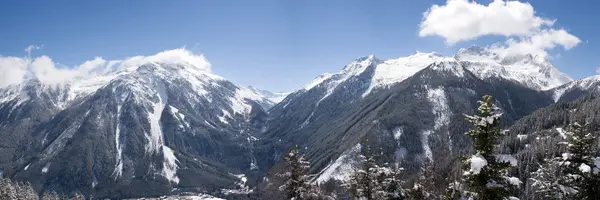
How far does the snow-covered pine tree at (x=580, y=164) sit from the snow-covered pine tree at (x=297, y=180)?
66.4 feet

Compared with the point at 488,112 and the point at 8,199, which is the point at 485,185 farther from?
the point at 8,199

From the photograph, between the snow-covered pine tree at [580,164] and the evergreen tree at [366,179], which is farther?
the evergreen tree at [366,179]

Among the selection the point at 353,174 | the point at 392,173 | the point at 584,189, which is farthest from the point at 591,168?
the point at 353,174

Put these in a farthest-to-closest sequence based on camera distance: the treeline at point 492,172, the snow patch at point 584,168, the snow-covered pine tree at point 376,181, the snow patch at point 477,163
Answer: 1. the snow-covered pine tree at point 376,181
2. the snow patch at point 584,168
3. the treeline at point 492,172
4. the snow patch at point 477,163

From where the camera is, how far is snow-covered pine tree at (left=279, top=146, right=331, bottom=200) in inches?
1751

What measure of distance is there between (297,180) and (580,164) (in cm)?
2285

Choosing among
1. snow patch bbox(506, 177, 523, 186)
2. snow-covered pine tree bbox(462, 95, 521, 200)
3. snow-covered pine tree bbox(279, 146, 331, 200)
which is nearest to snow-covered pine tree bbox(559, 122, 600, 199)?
snow-covered pine tree bbox(462, 95, 521, 200)

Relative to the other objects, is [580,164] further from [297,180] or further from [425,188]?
[297,180]

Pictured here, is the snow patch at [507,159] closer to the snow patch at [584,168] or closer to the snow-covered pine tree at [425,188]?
the snow patch at [584,168]

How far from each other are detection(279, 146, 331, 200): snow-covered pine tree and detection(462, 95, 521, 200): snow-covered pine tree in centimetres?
1793

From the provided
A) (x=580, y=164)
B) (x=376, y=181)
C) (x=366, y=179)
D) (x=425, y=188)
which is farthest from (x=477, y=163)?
(x=366, y=179)

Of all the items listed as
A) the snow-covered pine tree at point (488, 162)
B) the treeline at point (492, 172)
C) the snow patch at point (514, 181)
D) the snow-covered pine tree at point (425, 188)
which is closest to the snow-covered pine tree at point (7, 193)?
the treeline at point (492, 172)

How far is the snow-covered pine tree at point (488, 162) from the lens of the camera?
1107 inches

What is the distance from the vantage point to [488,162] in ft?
94.0
